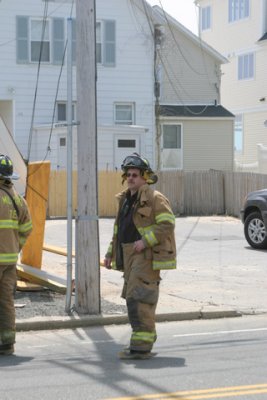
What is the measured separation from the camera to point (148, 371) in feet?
20.6

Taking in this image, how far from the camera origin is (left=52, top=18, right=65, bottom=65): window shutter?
88.8ft

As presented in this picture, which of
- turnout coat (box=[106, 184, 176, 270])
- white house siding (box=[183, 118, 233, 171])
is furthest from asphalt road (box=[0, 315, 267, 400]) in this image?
white house siding (box=[183, 118, 233, 171])

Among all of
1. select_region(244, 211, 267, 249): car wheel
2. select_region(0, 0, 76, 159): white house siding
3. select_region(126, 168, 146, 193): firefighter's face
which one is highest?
select_region(0, 0, 76, 159): white house siding

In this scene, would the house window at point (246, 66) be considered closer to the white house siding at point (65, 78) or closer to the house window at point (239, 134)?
the house window at point (239, 134)

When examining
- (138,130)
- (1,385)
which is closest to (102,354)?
(1,385)

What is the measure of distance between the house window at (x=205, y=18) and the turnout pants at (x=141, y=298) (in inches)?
1352

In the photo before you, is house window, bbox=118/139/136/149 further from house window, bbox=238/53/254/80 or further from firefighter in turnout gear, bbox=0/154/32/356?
firefighter in turnout gear, bbox=0/154/32/356

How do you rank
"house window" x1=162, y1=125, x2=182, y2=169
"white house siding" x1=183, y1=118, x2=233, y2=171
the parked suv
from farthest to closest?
"white house siding" x1=183, y1=118, x2=233, y2=171
"house window" x1=162, y1=125, x2=182, y2=169
the parked suv

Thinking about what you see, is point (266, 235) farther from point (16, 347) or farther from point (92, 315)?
point (16, 347)

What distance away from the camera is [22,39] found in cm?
2664

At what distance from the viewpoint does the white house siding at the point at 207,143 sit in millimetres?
30422

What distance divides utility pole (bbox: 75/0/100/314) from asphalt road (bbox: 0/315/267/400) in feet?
2.06

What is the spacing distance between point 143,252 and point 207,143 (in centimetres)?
2433

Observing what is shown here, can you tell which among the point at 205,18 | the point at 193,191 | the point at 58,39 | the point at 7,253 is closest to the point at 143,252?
the point at 7,253
